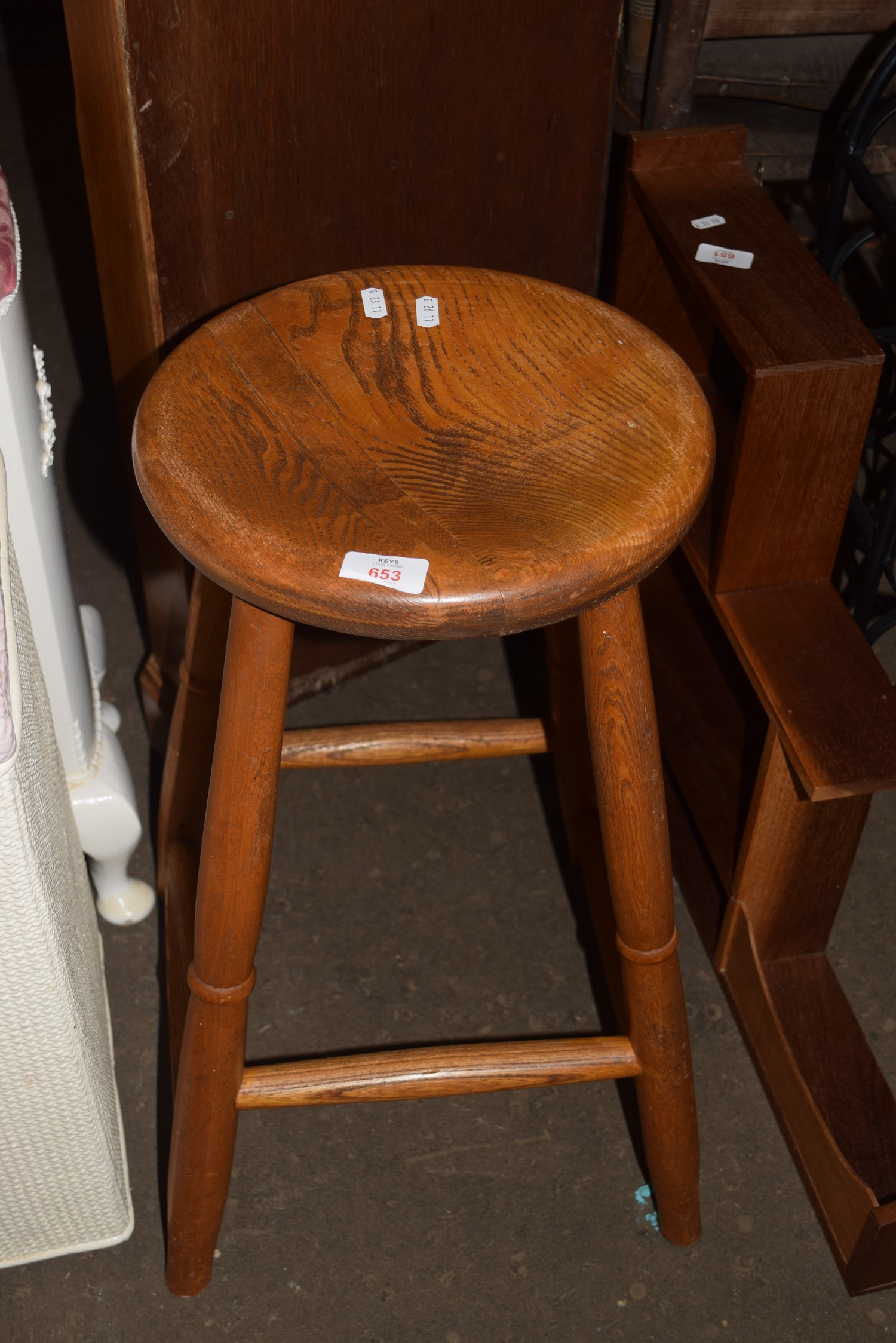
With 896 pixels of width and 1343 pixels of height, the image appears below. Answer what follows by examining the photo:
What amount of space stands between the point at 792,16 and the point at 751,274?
2.07ft

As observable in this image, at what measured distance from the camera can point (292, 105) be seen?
1.17 metres

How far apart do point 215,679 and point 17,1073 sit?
1.27 ft

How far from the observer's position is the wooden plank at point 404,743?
50.7 inches

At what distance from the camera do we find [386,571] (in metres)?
0.75

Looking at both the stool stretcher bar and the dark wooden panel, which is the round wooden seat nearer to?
the dark wooden panel

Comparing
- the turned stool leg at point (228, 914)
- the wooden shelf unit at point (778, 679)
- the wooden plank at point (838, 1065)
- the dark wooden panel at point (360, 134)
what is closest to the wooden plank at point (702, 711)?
the wooden shelf unit at point (778, 679)

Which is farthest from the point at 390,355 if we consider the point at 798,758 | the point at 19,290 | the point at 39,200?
the point at 39,200

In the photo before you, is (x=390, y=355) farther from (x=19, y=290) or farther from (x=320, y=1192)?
(x=320, y=1192)

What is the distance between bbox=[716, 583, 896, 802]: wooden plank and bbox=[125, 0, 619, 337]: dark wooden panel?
52cm

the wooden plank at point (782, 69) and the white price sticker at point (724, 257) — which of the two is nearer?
the white price sticker at point (724, 257)

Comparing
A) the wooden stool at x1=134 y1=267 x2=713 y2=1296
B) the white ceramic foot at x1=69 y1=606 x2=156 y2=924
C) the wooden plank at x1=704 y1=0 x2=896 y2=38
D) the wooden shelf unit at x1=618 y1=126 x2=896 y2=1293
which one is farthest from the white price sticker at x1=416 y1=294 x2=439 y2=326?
the wooden plank at x1=704 y1=0 x2=896 y2=38

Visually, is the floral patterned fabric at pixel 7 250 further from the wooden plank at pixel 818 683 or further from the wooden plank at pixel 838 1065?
the wooden plank at pixel 838 1065

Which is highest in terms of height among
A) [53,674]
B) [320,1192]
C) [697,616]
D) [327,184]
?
[327,184]

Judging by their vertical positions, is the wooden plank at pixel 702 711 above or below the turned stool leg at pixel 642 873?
below
